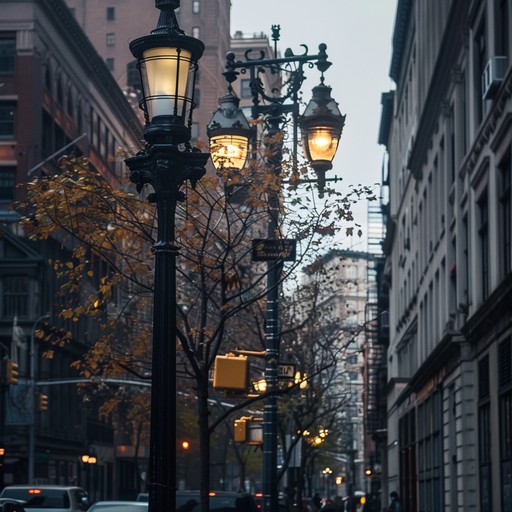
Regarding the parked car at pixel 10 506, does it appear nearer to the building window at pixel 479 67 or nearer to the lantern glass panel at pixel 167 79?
the building window at pixel 479 67

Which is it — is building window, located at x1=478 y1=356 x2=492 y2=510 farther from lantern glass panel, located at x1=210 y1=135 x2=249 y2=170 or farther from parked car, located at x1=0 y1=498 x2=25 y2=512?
lantern glass panel, located at x1=210 y1=135 x2=249 y2=170

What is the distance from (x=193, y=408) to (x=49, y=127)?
1827 centimetres

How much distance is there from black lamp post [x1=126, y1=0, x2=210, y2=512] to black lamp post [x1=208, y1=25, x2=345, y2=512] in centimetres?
916

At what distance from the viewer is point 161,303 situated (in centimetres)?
1159

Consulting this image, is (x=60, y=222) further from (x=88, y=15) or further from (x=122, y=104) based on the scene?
(x=88, y=15)

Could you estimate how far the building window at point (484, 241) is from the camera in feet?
99.8

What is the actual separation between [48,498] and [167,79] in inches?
852

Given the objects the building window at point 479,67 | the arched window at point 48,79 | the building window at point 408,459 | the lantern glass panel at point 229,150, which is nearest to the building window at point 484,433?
the building window at point 479,67

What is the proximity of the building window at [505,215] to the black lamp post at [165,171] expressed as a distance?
15.7 metres

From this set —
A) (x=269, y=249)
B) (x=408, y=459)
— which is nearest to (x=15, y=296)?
(x=408, y=459)

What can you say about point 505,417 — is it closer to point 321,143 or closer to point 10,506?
point 321,143

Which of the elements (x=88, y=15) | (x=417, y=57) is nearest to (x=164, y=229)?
(x=417, y=57)

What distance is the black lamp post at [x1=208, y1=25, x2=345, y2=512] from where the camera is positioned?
21.5 metres

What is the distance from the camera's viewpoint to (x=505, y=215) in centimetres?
2747
